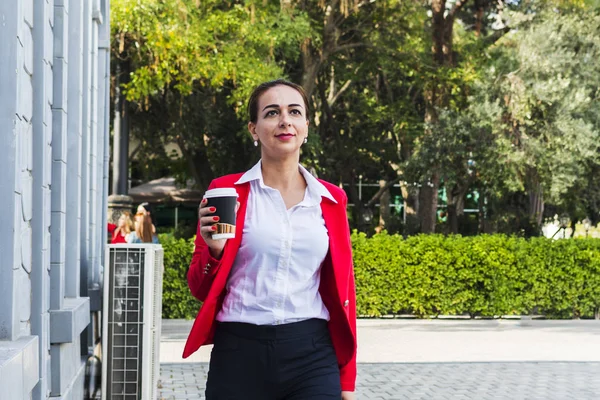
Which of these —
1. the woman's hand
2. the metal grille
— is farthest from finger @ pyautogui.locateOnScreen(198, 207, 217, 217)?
the metal grille

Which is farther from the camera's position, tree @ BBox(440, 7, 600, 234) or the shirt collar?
tree @ BBox(440, 7, 600, 234)

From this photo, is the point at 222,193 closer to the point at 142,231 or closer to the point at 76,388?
the point at 76,388

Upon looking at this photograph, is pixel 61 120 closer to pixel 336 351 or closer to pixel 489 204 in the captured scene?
pixel 336 351

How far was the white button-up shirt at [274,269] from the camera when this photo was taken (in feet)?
12.1

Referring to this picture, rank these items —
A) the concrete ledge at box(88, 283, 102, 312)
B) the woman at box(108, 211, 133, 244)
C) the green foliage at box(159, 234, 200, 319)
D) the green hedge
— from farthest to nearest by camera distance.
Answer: the green hedge → the green foliage at box(159, 234, 200, 319) → the woman at box(108, 211, 133, 244) → the concrete ledge at box(88, 283, 102, 312)

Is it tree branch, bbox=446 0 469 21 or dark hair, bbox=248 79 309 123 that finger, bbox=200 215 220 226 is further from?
tree branch, bbox=446 0 469 21

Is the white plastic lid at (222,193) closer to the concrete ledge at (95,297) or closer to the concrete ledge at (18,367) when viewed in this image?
the concrete ledge at (18,367)

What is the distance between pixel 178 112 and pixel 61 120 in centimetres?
2038

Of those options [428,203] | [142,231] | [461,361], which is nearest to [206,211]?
[461,361]

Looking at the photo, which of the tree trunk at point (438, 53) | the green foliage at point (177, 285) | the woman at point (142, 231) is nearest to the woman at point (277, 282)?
the woman at point (142, 231)

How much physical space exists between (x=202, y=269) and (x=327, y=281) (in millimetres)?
466

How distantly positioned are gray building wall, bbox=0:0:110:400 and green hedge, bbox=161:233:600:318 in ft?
30.3

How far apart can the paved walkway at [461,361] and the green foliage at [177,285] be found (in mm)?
436

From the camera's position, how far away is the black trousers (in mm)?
3635
